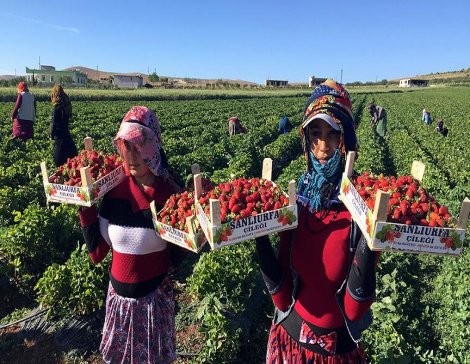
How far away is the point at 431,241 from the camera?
180 centimetres

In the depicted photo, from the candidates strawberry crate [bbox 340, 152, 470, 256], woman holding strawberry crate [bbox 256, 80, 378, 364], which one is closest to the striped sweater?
woman holding strawberry crate [bbox 256, 80, 378, 364]

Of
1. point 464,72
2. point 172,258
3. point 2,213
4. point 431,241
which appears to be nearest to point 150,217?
A: point 172,258

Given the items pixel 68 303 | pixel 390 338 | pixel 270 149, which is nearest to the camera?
pixel 390 338

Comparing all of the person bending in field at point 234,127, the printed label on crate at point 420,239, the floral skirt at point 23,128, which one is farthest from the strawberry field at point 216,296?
the person bending in field at point 234,127

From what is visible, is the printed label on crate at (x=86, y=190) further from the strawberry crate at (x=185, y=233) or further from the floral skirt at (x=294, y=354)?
the floral skirt at (x=294, y=354)

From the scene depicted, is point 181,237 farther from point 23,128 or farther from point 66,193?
point 23,128

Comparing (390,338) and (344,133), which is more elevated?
(344,133)

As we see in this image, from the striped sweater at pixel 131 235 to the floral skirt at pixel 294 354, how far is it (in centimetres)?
102

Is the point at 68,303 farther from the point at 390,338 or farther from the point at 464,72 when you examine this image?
the point at 464,72

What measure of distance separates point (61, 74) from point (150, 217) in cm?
11743

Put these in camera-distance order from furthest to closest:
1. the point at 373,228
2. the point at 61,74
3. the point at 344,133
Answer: the point at 61,74 < the point at 344,133 < the point at 373,228

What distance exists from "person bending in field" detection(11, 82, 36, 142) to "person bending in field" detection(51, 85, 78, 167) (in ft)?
9.36

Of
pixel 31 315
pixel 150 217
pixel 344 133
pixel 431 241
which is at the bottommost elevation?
pixel 31 315

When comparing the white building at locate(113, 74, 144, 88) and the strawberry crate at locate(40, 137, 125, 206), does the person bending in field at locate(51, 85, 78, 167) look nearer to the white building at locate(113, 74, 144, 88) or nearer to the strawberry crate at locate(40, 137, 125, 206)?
the strawberry crate at locate(40, 137, 125, 206)
